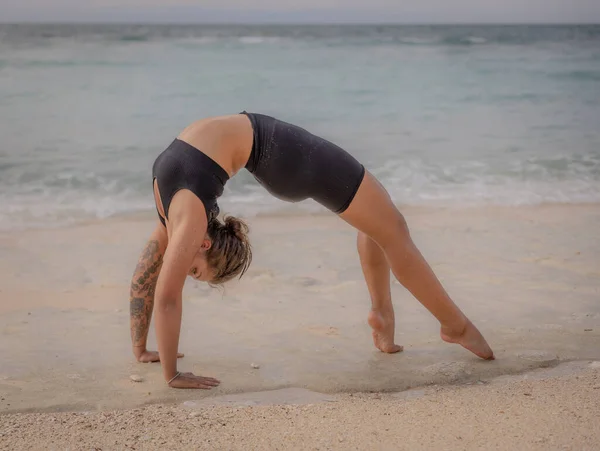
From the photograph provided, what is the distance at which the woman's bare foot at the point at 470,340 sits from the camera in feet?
11.3

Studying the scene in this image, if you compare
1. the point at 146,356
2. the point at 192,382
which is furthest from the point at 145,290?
the point at 192,382

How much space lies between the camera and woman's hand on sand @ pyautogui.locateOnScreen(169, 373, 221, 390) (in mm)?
3154

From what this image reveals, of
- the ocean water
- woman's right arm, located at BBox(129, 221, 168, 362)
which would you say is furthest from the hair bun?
the ocean water

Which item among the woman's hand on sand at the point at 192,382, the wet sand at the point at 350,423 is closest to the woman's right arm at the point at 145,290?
the woman's hand on sand at the point at 192,382

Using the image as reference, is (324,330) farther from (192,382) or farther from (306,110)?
(306,110)

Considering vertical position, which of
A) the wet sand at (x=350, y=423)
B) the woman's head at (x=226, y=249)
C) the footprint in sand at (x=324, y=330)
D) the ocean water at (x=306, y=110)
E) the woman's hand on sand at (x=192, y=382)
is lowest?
the ocean water at (x=306, y=110)

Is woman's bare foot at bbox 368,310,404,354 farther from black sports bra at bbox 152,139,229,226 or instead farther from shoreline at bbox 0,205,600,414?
black sports bra at bbox 152,139,229,226

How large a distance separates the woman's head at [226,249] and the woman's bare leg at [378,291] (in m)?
0.59

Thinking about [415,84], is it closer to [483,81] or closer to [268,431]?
[483,81]

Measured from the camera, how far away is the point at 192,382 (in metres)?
3.17

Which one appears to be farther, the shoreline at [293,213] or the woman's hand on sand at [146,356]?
the shoreline at [293,213]

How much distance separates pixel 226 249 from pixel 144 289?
557 mm

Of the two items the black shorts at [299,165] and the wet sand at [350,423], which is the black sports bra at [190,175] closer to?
the black shorts at [299,165]

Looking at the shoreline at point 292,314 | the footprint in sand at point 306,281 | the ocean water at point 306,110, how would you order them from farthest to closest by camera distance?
the ocean water at point 306,110, the footprint in sand at point 306,281, the shoreline at point 292,314
